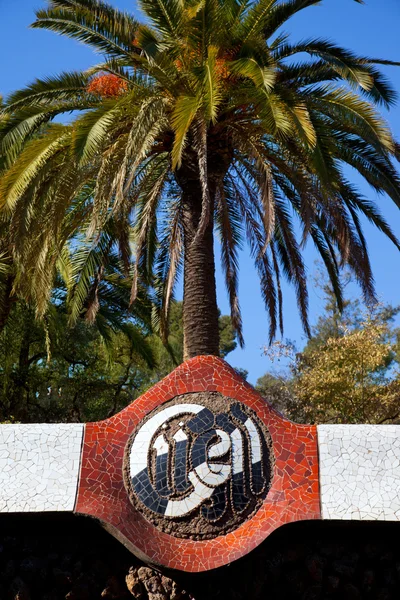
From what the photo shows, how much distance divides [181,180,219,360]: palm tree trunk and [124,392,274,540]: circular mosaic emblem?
2198 millimetres

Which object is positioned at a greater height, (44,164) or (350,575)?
(44,164)

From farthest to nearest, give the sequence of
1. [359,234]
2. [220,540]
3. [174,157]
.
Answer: [359,234] < [174,157] < [220,540]

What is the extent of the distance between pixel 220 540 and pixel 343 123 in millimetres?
6550

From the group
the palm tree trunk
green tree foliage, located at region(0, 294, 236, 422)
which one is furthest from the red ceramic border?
green tree foliage, located at region(0, 294, 236, 422)

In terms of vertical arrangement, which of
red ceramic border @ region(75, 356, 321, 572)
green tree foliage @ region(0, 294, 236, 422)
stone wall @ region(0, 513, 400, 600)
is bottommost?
stone wall @ region(0, 513, 400, 600)

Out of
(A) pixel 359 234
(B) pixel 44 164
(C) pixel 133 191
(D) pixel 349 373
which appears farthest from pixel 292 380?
(B) pixel 44 164

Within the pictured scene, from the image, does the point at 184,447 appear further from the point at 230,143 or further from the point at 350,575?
the point at 230,143

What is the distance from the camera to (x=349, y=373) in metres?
21.4

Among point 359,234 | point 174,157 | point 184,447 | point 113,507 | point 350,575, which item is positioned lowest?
point 350,575

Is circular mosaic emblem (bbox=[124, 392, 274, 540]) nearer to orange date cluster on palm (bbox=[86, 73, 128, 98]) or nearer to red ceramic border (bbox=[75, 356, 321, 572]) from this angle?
red ceramic border (bbox=[75, 356, 321, 572])

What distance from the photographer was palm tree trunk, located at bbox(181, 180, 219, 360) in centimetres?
1170

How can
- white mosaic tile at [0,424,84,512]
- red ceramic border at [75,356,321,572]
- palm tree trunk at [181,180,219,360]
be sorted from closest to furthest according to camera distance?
1. red ceramic border at [75,356,321,572]
2. white mosaic tile at [0,424,84,512]
3. palm tree trunk at [181,180,219,360]

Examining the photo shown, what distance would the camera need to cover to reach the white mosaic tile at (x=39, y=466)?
9172 millimetres

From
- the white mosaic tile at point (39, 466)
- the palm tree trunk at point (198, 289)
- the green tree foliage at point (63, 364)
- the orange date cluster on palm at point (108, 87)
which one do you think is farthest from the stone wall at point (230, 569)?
the green tree foliage at point (63, 364)
